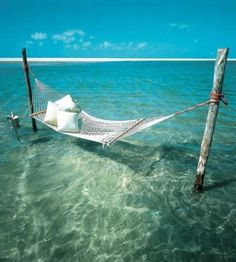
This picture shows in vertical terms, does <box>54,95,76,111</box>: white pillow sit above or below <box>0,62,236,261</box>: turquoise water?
above

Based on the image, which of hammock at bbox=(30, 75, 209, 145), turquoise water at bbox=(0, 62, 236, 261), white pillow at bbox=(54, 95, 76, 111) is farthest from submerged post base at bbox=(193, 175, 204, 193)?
white pillow at bbox=(54, 95, 76, 111)

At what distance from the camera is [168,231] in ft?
22.2

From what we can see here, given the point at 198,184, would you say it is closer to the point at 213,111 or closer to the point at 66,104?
the point at 213,111

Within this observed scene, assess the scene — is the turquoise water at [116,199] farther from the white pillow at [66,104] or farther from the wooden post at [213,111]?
the white pillow at [66,104]

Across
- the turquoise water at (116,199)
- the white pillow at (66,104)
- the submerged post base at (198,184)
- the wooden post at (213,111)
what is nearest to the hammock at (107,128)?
the white pillow at (66,104)

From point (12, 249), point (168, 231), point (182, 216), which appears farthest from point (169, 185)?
point (12, 249)

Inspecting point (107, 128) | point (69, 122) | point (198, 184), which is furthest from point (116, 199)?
point (69, 122)

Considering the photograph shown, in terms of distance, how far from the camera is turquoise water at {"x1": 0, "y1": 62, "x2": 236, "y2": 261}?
622 centimetres

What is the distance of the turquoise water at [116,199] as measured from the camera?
20.4ft

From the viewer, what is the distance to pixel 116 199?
26.5ft

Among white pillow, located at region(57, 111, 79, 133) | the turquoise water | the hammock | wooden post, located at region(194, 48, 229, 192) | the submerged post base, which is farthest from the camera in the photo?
white pillow, located at region(57, 111, 79, 133)

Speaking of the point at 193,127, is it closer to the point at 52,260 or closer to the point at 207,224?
the point at 207,224

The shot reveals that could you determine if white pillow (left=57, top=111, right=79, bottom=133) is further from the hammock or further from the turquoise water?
the turquoise water

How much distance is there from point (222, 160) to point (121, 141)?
5224 mm
